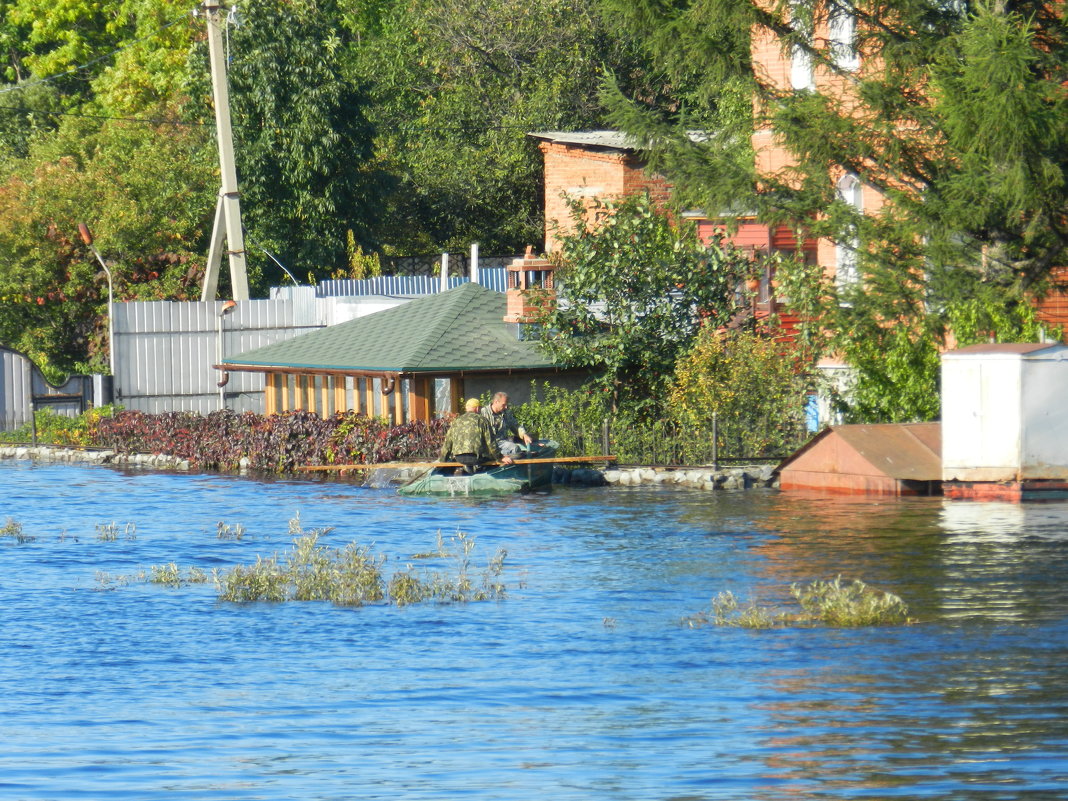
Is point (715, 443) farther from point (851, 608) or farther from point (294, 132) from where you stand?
point (294, 132)

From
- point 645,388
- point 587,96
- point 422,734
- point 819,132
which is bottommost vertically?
point 422,734

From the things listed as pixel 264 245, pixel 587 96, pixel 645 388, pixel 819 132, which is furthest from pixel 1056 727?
pixel 587 96

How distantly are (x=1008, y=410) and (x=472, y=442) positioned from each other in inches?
342

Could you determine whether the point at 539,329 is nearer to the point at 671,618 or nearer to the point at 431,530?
the point at 431,530

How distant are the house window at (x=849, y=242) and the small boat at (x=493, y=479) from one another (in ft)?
19.7

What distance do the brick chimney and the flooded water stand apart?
9962 mm

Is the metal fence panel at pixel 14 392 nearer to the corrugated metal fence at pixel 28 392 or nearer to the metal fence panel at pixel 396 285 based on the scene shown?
the corrugated metal fence at pixel 28 392

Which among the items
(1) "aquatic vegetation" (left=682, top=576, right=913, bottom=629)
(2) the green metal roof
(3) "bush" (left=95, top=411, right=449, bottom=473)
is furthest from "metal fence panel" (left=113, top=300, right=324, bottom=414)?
(1) "aquatic vegetation" (left=682, top=576, right=913, bottom=629)

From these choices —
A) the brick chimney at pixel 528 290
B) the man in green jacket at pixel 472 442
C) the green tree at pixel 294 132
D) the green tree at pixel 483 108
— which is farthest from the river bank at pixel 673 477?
the green tree at pixel 483 108

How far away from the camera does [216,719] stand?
12859 mm

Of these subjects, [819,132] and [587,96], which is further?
[587,96]

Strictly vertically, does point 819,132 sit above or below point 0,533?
above

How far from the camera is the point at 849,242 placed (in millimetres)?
30766

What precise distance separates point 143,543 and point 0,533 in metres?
2.50
